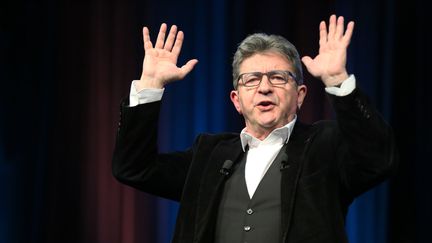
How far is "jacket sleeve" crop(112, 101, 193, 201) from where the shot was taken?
2.09 m

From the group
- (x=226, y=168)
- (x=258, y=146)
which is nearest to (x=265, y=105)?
(x=258, y=146)

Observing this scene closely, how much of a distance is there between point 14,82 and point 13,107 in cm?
15

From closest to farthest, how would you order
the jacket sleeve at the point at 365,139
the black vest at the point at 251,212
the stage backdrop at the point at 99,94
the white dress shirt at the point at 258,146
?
the jacket sleeve at the point at 365,139, the black vest at the point at 251,212, the white dress shirt at the point at 258,146, the stage backdrop at the point at 99,94

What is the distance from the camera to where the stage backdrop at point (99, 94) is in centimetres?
347

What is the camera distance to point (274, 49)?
217 cm

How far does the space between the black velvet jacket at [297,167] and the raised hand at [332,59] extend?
0.07 m

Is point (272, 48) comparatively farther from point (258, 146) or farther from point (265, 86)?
point (258, 146)

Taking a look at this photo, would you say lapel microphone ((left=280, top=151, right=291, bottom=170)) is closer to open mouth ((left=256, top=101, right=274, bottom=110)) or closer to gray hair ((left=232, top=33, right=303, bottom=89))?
open mouth ((left=256, top=101, right=274, bottom=110))

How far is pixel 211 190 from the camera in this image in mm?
2027

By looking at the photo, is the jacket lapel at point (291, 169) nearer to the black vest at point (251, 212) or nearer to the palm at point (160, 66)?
the black vest at point (251, 212)

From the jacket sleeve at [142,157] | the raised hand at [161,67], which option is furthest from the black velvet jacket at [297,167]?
the raised hand at [161,67]

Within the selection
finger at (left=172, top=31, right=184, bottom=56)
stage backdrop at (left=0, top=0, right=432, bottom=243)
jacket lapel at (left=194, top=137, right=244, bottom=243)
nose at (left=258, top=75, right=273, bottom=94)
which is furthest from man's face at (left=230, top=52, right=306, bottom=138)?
stage backdrop at (left=0, top=0, right=432, bottom=243)

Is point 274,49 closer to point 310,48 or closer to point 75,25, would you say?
point 310,48

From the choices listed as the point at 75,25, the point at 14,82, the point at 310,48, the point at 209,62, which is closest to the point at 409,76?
the point at 310,48
